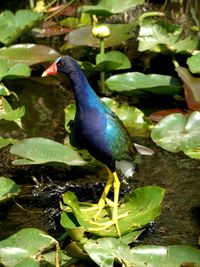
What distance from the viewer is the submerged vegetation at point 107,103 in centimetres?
337

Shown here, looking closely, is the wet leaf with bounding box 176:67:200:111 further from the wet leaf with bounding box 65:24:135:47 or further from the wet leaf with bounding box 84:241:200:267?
the wet leaf with bounding box 84:241:200:267

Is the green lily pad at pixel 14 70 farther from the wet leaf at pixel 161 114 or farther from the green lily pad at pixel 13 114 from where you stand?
the wet leaf at pixel 161 114

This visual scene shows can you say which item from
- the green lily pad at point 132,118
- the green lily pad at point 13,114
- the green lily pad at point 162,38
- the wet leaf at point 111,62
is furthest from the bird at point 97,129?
the green lily pad at point 162,38

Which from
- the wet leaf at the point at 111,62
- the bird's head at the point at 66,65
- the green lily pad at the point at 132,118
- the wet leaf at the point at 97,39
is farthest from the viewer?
the wet leaf at the point at 97,39

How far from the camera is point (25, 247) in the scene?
3.40 meters

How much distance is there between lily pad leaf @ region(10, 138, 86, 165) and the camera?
4.06 meters

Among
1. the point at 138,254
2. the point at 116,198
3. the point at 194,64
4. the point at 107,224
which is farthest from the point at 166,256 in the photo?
the point at 194,64

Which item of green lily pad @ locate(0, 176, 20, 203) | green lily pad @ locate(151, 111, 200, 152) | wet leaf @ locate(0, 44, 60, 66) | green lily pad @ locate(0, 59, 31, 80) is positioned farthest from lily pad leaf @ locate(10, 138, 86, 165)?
wet leaf @ locate(0, 44, 60, 66)

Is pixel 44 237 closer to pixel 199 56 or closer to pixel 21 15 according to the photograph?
pixel 199 56

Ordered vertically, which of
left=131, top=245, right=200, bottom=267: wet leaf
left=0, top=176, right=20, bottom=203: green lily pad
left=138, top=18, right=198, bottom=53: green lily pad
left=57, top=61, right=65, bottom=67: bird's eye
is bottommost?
left=0, top=176, right=20, bottom=203: green lily pad

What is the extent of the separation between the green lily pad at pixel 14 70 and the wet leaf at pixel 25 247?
6.16 ft

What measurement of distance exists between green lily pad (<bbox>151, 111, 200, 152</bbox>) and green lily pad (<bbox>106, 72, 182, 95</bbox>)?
57 centimetres

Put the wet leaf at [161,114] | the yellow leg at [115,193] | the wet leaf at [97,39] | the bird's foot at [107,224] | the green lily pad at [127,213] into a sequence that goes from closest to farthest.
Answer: the green lily pad at [127,213] < the bird's foot at [107,224] < the yellow leg at [115,193] < the wet leaf at [161,114] < the wet leaf at [97,39]

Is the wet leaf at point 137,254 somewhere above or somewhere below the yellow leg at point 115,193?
above
